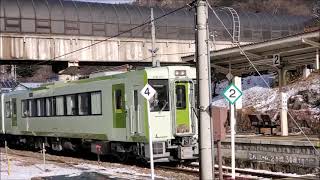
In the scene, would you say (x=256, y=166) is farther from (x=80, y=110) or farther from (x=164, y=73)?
(x=80, y=110)

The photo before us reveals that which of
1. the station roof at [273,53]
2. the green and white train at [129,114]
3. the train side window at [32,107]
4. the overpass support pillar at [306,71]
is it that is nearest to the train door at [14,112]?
the train side window at [32,107]

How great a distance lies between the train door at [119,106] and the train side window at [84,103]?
1.96m

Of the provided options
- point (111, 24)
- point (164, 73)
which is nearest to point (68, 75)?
point (111, 24)

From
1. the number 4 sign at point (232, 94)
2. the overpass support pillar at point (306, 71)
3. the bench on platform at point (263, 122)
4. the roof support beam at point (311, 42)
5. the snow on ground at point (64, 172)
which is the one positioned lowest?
the snow on ground at point (64, 172)

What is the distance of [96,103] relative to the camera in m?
18.7

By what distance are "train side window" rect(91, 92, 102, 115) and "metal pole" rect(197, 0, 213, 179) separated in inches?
309

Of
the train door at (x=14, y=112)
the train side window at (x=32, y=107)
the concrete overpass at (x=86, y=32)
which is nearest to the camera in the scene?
the train side window at (x=32, y=107)

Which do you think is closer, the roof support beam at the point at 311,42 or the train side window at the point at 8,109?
the roof support beam at the point at 311,42

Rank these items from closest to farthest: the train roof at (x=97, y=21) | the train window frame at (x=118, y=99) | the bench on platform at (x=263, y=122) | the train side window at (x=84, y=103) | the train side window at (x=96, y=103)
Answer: the train window frame at (x=118, y=99)
the train side window at (x=96, y=103)
the train side window at (x=84, y=103)
the bench on platform at (x=263, y=122)
the train roof at (x=97, y=21)

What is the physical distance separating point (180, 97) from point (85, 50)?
25571 mm

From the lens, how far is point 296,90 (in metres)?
30.3

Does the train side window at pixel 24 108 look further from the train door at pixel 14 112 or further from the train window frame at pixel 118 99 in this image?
the train window frame at pixel 118 99

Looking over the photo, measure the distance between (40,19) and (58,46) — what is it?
9.58 feet

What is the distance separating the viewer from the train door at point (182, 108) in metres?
16.6
